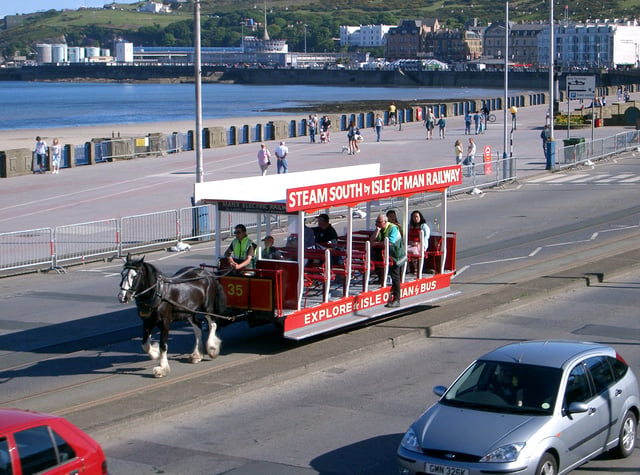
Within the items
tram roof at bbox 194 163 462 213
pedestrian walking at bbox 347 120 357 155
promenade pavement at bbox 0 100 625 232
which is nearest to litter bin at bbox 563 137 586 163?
promenade pavement at bbox 0 100 625 232

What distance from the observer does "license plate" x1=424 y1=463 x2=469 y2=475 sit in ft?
27.7

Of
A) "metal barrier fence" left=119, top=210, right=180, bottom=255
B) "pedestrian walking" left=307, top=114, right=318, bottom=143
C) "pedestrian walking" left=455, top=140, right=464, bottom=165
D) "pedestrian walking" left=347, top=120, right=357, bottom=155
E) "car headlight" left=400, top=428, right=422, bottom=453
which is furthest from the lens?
"pedestrian walking" left=307, top=114, right=318, bottom=143

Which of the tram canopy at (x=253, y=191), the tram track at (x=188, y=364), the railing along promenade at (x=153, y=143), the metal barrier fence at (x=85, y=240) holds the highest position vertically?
the railing along promenade at (x=153, y=143)

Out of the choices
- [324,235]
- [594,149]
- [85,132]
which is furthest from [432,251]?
[85,132]

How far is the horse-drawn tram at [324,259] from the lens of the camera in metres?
14.4

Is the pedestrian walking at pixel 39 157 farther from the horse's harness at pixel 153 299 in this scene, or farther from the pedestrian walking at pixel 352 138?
the horse's harness at pixel 153 299

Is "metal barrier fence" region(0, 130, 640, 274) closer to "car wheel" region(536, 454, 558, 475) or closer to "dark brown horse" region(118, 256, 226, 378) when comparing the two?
"dark brown horse" region(118, 256, 226, 378)

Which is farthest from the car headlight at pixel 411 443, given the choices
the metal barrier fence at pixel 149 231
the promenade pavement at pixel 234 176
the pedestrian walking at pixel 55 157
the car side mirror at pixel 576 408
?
the pedestrian walking at pixel 55 157

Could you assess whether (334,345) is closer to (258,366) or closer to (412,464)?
(258,366)

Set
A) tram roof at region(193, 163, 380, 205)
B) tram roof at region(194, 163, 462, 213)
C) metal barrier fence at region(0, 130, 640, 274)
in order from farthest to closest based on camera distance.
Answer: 1. metal barrier fence at region(0, 130, 640, 274)
2. tram roof at region(193, 163, 380, 205)
3. tram roof at region(194, 163, 462, 213)

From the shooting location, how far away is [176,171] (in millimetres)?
45406

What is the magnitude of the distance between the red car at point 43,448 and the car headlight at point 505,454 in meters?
3.31

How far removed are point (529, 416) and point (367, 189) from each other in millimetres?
6845

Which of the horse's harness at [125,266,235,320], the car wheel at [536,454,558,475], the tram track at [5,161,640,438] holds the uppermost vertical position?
the horse's harness at [125,266,235,320]
